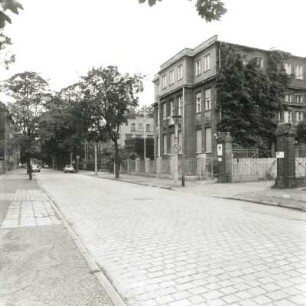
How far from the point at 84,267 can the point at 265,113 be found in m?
29.4

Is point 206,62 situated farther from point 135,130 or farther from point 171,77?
point 135,130

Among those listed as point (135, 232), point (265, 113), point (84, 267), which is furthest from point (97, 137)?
point (84, 267)

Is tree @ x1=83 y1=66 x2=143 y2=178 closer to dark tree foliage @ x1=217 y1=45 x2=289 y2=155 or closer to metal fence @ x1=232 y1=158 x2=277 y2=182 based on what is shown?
dark tree foliage @ x1=217 y1=45 x2=289 y2=155

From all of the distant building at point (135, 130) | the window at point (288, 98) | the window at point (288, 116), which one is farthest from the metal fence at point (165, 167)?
the distant building at point (135, 130)

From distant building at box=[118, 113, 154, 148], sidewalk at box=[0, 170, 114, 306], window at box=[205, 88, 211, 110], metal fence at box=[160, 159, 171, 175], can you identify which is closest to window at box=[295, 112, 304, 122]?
window at box=[205, 88, 211, 110]

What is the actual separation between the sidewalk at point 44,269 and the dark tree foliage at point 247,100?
23863 mm

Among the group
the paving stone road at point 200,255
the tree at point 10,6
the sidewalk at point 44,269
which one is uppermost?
the tree at point 10,6

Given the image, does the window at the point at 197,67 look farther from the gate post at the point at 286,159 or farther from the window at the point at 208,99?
the gate post at the point at 286,159

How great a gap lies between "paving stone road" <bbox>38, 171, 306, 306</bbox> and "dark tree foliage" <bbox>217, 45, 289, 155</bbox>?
2048cm

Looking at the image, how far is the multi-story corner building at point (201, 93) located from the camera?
34.2 m

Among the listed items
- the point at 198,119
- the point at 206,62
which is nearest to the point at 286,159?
the point at 198,119

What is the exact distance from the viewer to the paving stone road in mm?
4582

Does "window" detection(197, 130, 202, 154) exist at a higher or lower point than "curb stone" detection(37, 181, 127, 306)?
higher

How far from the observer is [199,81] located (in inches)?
1428
